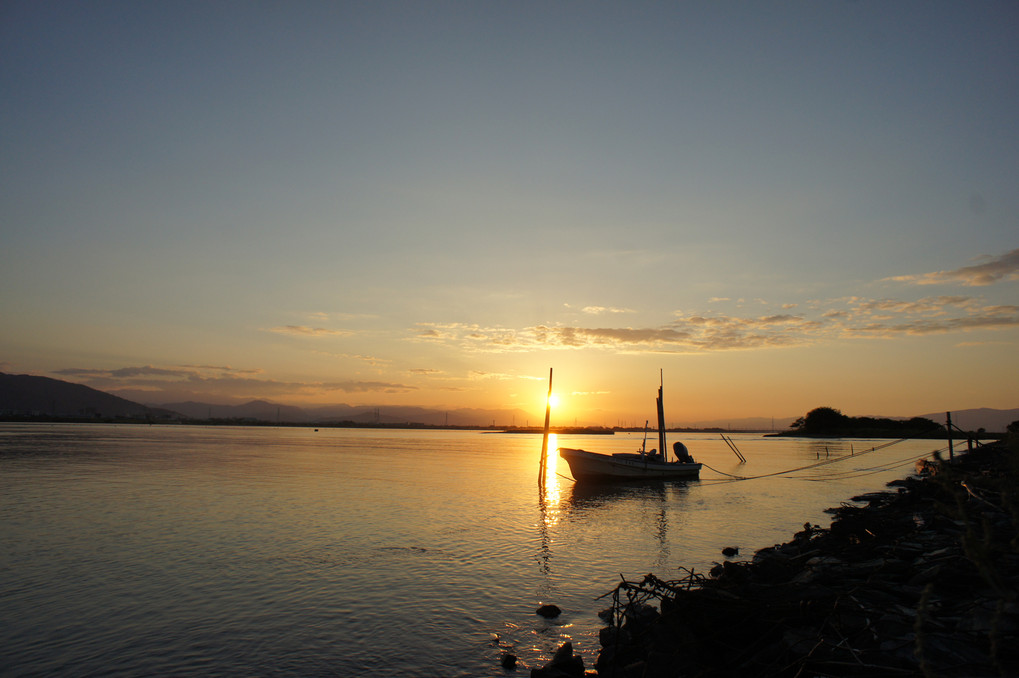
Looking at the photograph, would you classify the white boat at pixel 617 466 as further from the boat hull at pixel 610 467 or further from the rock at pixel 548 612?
the rock at pixel 548 612

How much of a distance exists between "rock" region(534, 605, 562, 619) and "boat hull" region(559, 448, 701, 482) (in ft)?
113

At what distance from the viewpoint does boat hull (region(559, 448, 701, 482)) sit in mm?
49500

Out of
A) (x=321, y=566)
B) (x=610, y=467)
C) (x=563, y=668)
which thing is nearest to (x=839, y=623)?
(x=563, y=668)

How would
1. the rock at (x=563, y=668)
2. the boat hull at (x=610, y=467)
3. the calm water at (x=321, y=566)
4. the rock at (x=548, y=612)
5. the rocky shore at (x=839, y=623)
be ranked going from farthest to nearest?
the boat hull at (x=610, y=467), the rock at (x=548, y=612), the calm water at (x=321, y=566), the rock at (x=563, y=668), the rocky shore at (x=839, y=623)

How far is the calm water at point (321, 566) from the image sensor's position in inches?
480

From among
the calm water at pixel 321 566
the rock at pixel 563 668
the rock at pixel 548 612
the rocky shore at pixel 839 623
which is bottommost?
the calm water at pixel 321 566

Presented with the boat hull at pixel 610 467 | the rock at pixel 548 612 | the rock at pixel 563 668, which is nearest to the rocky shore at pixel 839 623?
the rock at pixel 563 668

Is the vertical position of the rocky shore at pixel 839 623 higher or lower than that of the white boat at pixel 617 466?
higher

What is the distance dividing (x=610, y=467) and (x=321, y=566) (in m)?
34.2

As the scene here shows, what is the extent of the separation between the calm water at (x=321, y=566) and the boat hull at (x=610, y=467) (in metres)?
6.63

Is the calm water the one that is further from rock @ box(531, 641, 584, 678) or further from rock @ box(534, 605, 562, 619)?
rock @ box(531, 641, 584, 678)

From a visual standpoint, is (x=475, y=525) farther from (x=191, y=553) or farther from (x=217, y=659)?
(x=217, y=659)

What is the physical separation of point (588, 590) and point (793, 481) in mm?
45029

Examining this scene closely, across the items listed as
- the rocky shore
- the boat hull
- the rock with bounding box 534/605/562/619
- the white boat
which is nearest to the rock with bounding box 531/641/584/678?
the rocky shore
